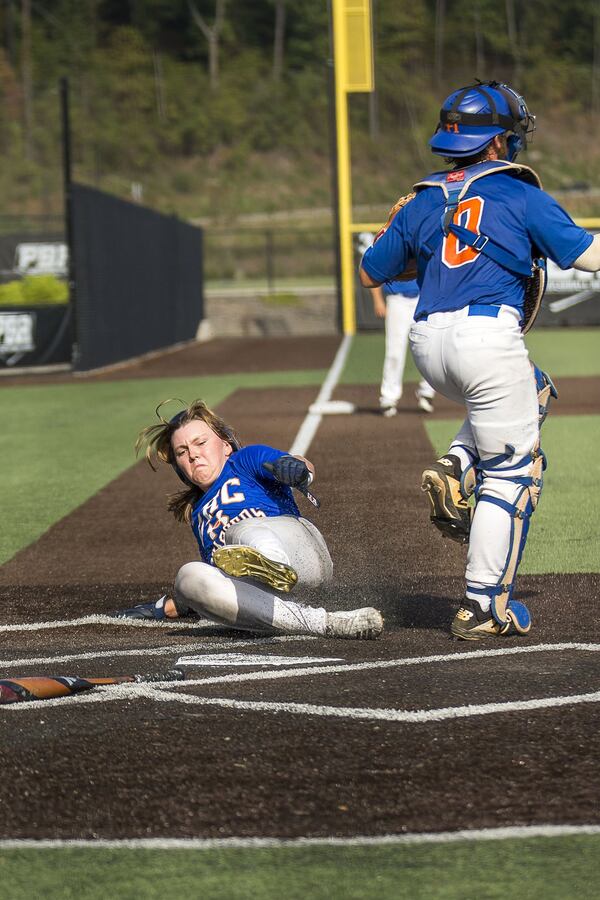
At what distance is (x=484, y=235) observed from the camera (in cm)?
529

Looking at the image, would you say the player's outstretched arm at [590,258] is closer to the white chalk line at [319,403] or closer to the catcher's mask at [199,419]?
the catcher's mask at [199,419]

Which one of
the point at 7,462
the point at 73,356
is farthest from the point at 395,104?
the point at 7,462

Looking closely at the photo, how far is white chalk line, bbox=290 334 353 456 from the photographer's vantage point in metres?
12.1

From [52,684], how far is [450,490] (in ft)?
5.97

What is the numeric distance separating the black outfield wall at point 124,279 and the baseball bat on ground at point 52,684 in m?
18.3

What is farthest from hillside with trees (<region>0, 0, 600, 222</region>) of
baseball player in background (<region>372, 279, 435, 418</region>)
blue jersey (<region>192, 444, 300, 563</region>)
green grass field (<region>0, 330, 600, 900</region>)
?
blue jersey (<region>192, 444, 300, 563</region>)

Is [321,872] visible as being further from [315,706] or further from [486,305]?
[486,305]

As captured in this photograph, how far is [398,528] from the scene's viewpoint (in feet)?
26.8

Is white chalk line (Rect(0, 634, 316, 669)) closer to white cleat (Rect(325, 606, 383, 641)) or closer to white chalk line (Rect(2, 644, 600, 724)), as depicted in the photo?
white cleat (Rect(325, 606, 383, 641))

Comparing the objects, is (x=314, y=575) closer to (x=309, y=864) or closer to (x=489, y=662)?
(x=489, y=662)

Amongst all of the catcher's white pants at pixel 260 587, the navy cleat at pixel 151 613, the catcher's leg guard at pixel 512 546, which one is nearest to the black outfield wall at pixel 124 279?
the navy cleat at pixel 151 613

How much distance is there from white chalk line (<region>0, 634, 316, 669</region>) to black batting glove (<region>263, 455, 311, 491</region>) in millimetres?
626

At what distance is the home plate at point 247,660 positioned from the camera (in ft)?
16.2

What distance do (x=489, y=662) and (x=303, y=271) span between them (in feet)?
184
